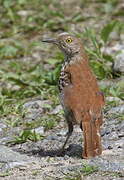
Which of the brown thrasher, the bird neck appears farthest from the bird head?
the brown thrasher

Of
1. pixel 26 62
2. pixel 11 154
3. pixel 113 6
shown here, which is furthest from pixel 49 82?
pixel 113 6

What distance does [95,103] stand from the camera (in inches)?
299

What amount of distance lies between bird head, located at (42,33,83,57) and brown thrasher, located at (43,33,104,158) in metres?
0.31

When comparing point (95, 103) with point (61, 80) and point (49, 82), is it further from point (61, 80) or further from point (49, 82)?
point (49, 82)

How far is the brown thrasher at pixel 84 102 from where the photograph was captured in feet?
24.1

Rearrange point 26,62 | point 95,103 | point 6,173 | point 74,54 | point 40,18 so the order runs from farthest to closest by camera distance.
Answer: point 40,18
point 26,62
point 74,54
point 95,103
point 6,173

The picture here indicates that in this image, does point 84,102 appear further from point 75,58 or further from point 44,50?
point 44,50

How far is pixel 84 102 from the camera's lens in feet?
24.7

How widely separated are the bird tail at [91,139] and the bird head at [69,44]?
1266 millimetres

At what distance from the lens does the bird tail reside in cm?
730

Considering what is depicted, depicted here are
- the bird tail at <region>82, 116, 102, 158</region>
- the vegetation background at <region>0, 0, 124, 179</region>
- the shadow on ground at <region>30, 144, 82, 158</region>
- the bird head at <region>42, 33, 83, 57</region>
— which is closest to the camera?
the bird tail at <region>82, 116, 102, 158</region>

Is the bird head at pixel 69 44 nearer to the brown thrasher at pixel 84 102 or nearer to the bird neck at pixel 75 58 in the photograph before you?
the bird neck at pixel 75 58

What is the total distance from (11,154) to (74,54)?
1.49 meters

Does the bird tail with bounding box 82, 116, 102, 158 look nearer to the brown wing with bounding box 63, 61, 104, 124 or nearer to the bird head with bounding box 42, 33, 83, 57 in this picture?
the brown wing with bounding box 63, 61, 104, 124
